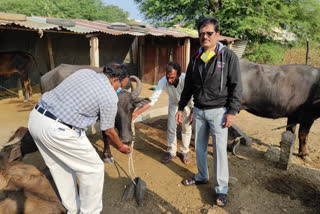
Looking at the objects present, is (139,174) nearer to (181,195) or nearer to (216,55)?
(181,195)

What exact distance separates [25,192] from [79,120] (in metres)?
0.99

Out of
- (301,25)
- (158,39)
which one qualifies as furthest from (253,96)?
(301,25)

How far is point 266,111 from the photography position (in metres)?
4.60

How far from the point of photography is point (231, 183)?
11.1 ft

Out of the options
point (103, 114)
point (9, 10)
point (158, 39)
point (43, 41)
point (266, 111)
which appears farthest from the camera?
point (9, 10)

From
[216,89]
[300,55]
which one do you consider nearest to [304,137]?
[216,89]

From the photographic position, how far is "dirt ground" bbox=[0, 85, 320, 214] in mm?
2900

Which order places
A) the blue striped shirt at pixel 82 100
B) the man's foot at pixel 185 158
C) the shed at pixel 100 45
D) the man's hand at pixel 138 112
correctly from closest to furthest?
1. the blue striped shirt at pixel 82 100
2. the man's hand at pixel 138 112
3. the man's foot at pixel 185 158
4. the shed at pixel 100 45

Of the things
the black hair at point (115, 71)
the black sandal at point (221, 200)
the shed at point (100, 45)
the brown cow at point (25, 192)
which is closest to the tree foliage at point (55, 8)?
the shed at point (100, 45)

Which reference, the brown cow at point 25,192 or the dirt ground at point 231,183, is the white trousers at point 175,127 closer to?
the dirt ground at point 231,183

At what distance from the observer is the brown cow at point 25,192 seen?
7.17ft

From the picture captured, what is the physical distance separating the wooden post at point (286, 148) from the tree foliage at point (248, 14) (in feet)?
37.2

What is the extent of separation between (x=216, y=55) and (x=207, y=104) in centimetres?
58

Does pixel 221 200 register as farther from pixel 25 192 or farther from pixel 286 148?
pixel 25 192
